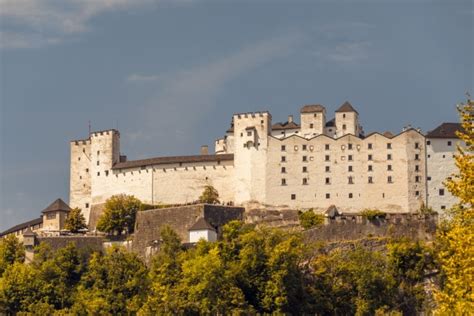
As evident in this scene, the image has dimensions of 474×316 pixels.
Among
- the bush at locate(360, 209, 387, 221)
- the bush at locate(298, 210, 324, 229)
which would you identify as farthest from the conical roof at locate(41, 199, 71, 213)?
the bush at locate(360, 209, 387, 221)

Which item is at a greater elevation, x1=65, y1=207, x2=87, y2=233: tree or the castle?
the castle

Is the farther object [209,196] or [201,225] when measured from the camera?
[209,196]

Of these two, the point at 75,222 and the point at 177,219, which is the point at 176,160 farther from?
the point at 177,219

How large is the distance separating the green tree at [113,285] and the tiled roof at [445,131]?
2618cm

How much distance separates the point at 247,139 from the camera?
82250 mm

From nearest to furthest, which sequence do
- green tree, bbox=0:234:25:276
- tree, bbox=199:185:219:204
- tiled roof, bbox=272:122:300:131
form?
green tree, bbox=0:234:25:276 → tree, bbox=199:185:219:204 → tiled roof, bbox=272:122:300:131

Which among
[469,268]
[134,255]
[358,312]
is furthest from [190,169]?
[469,268]

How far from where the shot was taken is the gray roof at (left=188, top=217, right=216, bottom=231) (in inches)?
2844

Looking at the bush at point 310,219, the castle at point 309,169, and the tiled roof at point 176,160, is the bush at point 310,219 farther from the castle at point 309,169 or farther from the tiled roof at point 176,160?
the tiled roof at point 176,160

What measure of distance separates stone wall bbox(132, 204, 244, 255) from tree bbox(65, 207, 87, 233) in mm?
9203

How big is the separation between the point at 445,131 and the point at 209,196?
19.8m

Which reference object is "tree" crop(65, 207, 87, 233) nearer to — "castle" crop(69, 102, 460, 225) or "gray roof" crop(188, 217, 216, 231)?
"castle" crop(69, 102, 460, 225)

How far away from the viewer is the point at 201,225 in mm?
72500

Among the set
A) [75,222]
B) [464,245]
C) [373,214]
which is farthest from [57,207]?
[464,245]
